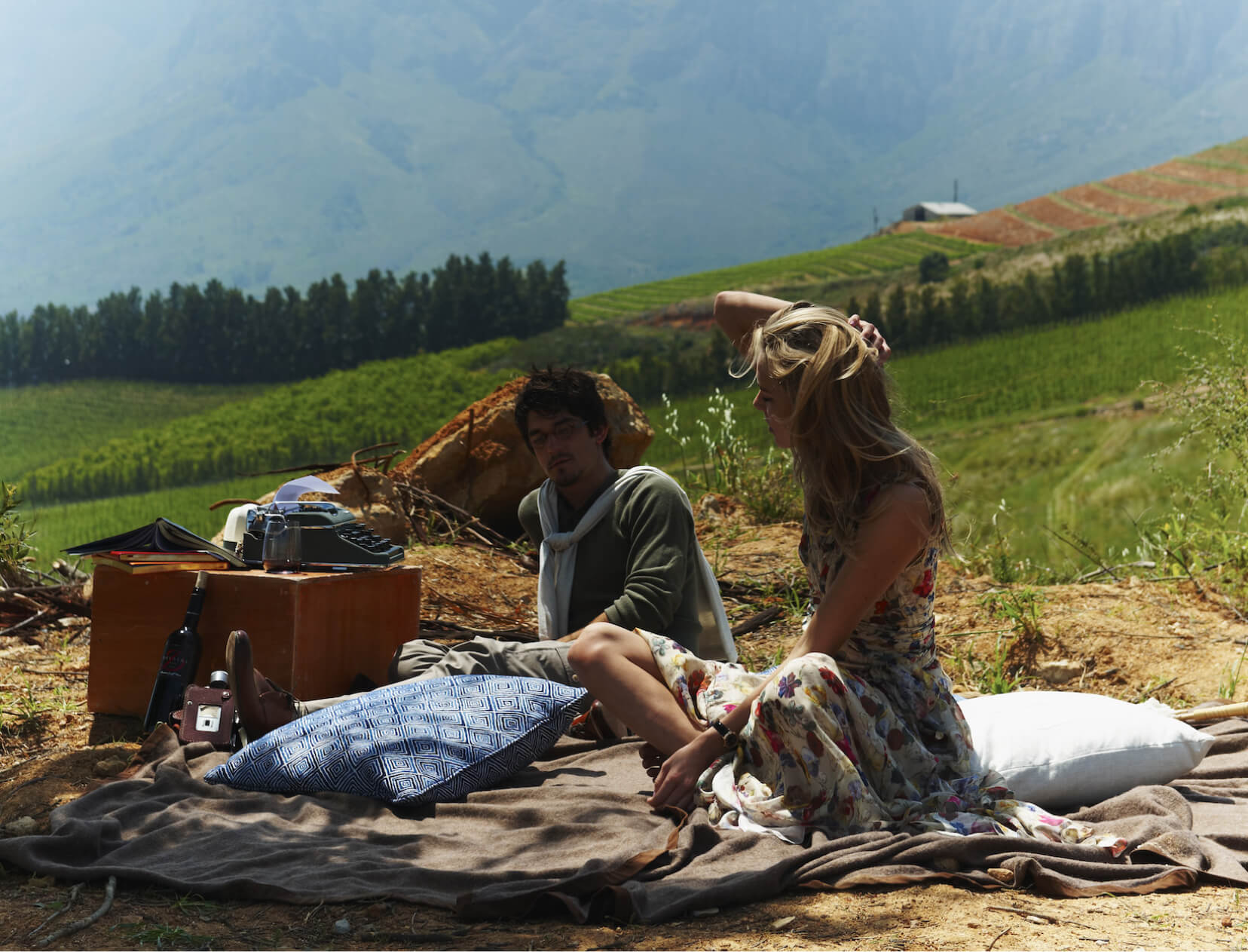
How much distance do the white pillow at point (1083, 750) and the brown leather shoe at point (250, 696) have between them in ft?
6.28

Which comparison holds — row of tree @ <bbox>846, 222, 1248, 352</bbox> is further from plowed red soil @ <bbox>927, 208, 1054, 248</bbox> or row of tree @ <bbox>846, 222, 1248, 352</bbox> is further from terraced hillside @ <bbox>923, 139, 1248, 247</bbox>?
plowed red soil @ <bbox>927, 208, 1054, 248</bbox>

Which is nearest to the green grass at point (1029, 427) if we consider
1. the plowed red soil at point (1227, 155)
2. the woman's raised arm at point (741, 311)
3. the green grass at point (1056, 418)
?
the green grass at point (1056, 418)

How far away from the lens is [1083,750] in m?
2.65

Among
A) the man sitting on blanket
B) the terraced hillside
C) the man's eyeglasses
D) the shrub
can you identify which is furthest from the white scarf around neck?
the terraced hillside

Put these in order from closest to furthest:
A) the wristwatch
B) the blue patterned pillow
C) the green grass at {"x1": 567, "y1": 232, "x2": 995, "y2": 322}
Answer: the wristwatch < the blue patterned pillow < the green grass at {"x1": 567, "y1": 232, "x2": 995, "y2": 322}

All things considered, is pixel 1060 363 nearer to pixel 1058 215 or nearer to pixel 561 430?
pixel 1058 215

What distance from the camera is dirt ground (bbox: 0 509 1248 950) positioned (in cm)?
191

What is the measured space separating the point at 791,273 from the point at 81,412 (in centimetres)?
1042

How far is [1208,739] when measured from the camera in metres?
2.77

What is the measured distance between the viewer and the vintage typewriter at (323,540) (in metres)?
3.58

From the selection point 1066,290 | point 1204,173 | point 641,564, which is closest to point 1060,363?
point 1066,290

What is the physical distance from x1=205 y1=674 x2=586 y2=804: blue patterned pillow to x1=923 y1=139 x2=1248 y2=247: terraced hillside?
1400 centimetres

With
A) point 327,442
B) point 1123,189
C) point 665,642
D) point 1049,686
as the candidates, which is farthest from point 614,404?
point 1123,189

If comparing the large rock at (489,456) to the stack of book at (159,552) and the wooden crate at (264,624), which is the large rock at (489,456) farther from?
the stack of book at (159,552)
